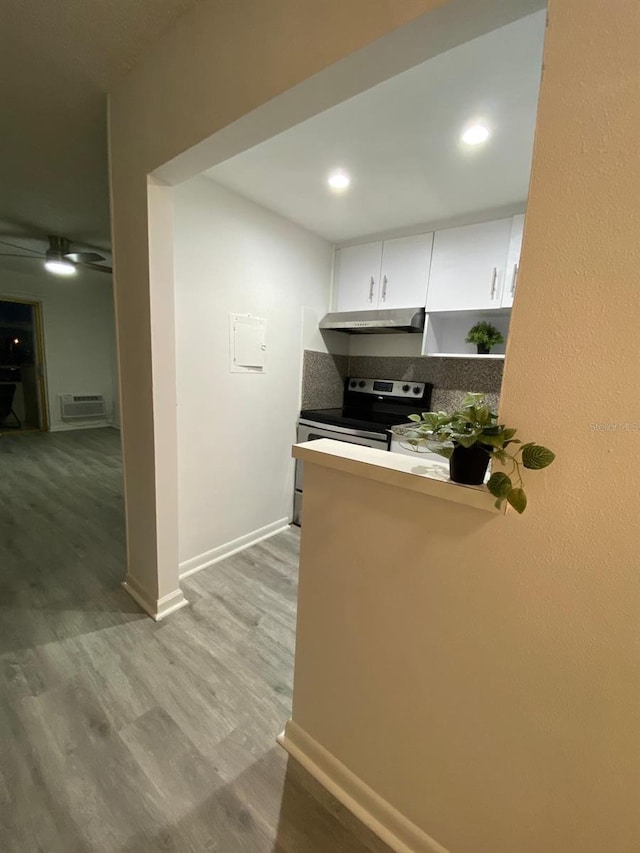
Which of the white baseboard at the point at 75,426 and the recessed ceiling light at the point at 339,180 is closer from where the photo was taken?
the recessed ceiling light at the point at 339,180

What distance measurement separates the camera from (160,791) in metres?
1.12

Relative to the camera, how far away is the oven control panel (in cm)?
284

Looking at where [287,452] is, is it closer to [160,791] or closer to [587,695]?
[160,791]

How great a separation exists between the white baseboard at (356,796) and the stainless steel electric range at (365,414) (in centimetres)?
141

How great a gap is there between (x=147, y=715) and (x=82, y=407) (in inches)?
233

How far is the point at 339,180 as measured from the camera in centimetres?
190

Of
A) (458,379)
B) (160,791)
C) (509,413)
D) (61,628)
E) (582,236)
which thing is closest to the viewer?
(582,236)

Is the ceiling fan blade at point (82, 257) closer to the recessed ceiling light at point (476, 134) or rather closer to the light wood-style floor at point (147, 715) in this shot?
the light wood-style floor at point (147, 715)

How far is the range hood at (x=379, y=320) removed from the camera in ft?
7.98

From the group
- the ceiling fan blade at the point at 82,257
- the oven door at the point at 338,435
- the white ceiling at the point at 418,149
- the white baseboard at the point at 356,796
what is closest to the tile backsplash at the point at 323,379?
the oven door at the point at 338,435

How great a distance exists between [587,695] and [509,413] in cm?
58

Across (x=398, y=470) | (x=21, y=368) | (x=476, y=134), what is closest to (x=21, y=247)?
(x=21, y=368)

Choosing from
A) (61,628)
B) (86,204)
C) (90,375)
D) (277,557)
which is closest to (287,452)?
(277,557)

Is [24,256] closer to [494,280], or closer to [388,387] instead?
[388,387]
